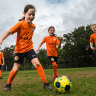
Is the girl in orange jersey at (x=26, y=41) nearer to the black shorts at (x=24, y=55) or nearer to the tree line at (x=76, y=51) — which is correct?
the black shorts at (x=24, y=55)

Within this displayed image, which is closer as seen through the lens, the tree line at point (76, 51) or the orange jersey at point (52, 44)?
the orange jersey at point (52, 44)

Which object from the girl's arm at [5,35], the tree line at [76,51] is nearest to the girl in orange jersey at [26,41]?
the girl's arm at [5,35]

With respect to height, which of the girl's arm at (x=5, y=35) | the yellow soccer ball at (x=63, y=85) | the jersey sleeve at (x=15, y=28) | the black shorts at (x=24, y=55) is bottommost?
the yellow soccer ball at (x=63, y=85)

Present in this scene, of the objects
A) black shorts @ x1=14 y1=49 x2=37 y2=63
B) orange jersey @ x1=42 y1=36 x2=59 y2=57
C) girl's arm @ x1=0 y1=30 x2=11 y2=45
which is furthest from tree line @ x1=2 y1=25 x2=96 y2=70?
girl's arm @ x1=0 y1=30 x2=11 y2=45

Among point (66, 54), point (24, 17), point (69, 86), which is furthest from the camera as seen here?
point (66, 54)

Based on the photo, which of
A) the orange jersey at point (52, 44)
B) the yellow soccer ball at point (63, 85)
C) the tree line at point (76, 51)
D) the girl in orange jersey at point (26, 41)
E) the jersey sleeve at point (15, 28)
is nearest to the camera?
the yellow soccer ball at point (63, 85)

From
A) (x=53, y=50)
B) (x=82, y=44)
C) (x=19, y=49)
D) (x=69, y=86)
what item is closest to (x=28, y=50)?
(x=19, y=49)

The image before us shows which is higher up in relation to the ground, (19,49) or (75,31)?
(75,31)

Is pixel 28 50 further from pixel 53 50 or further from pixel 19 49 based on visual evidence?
pixel 53 50

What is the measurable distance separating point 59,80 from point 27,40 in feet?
4.77

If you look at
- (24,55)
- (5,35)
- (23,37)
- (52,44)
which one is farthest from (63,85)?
(52,44)

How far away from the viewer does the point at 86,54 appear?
5747 centimetres

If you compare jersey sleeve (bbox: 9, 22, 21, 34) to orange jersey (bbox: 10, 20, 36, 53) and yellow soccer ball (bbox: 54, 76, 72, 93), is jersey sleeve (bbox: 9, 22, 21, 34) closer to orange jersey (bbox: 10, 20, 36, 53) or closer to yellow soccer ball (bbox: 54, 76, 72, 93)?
orange jersey (bbox: 10, 20, 36, 53)

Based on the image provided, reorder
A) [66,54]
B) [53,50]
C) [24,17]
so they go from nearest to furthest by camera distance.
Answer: [24,17], [53,50], [66,54]
